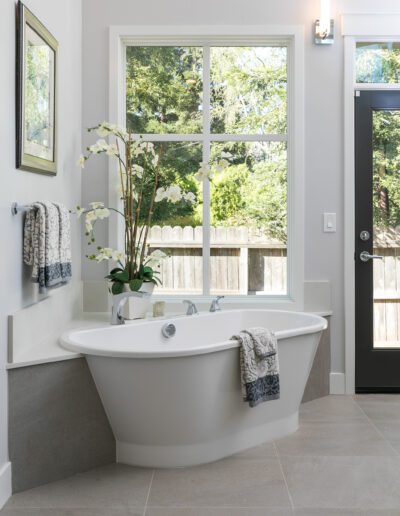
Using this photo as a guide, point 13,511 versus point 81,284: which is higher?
point 81,284

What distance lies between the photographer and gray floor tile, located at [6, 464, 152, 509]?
2.54m

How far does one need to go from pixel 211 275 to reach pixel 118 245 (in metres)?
0.63

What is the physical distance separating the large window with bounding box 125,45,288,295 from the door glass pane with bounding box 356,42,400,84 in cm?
47

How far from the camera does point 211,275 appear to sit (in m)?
4.25

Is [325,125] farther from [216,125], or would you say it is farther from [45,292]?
[45,292]

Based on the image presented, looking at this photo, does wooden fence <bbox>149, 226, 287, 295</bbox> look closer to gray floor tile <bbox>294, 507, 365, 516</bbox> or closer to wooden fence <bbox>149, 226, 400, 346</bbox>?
wooden fence <bbox>149, 226, 400, 346</bbox>

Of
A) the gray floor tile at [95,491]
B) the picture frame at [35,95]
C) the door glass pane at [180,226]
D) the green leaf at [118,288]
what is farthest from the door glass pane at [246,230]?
the gray floor tile at [95,491]

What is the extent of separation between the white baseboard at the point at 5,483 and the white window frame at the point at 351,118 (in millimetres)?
2270

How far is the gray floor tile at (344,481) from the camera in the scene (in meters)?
2.53

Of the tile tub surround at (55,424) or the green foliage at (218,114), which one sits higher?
the green foliage at (218,114)

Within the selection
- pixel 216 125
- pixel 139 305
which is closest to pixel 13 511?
pixel 139 305

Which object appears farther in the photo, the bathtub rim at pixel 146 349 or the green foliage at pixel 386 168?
the green foliage at pixel 386 168

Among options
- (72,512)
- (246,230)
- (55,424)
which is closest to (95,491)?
(72,512)

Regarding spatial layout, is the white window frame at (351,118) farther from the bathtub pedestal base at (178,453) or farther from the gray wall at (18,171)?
the gray wall at (18,171)
